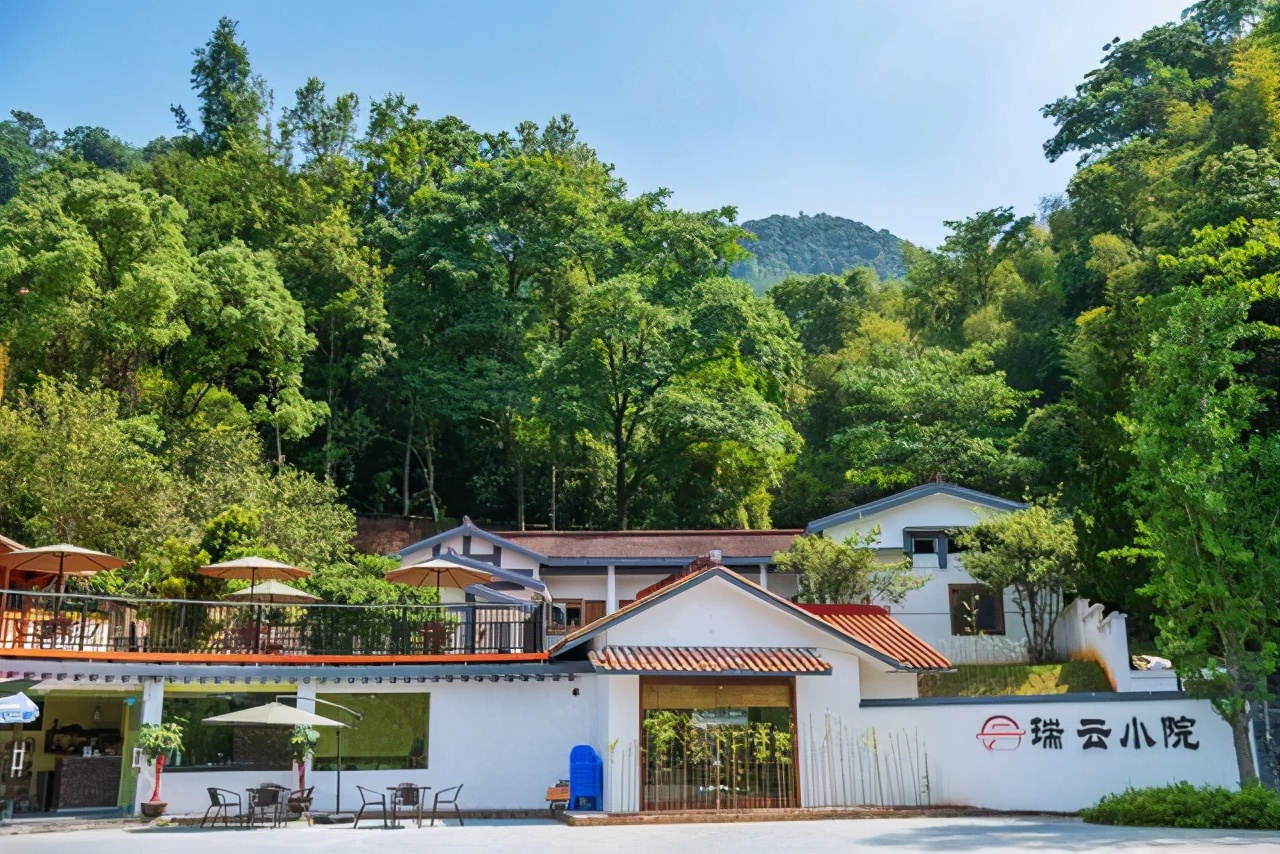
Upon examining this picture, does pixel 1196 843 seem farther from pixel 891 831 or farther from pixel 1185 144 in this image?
pixel 1185 144

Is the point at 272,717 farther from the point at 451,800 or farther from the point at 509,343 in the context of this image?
the point at 509,343

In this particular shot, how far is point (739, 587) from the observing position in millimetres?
20250

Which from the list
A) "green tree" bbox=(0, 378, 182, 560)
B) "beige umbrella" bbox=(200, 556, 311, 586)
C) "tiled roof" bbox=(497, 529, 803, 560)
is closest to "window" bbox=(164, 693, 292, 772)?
"beige umbrella" bbox=(200, 556, 311, 586)

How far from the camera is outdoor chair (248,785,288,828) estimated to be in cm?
1752

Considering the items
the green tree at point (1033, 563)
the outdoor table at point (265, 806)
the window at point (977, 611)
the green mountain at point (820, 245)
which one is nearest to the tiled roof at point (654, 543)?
the window at point (977, 611)

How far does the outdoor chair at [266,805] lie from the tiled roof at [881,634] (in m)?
9.75

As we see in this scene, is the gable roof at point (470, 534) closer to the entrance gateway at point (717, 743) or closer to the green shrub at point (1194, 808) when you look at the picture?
the entrance gateway at point (717, 743)

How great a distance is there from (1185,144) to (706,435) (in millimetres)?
27542

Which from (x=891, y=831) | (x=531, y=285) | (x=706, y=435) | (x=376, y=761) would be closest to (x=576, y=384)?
(x=706, y=435)

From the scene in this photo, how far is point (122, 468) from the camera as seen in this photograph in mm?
29266

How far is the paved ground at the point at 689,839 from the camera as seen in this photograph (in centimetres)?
1366

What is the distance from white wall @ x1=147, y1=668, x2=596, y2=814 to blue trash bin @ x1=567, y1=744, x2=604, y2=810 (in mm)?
1022

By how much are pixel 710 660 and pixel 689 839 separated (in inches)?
193

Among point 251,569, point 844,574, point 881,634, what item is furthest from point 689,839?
point 844,574
